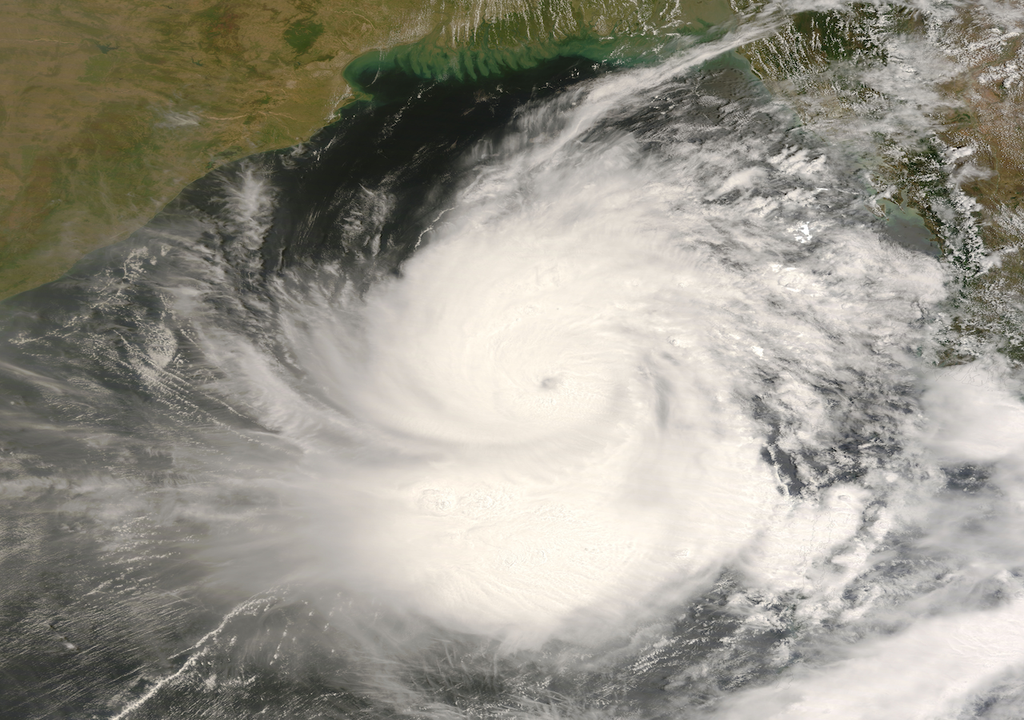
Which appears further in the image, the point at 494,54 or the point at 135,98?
the point at 494,54

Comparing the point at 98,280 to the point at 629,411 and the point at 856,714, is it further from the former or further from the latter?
the point at 856,714

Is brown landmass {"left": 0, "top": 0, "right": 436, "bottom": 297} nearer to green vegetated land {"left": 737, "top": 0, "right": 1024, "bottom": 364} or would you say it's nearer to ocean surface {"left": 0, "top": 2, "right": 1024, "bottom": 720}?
ocean surface {"left": 0, "top": 2, "right": 1024, "bottom": 720}

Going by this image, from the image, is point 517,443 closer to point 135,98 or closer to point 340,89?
point 340,89

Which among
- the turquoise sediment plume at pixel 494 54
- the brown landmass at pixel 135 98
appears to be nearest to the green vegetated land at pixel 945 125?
the turquoise sediment plume at pixel 494 54

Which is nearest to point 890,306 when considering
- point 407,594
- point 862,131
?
point 862,131

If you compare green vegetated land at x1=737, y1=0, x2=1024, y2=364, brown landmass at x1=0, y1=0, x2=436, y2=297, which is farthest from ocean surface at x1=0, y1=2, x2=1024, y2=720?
brown landmass at x1=0, y1=0, x2=436, y2=297

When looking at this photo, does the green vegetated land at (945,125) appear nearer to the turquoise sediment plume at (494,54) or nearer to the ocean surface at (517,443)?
the ocean surface at (517,443)

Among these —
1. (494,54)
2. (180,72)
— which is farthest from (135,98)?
(494,54)
